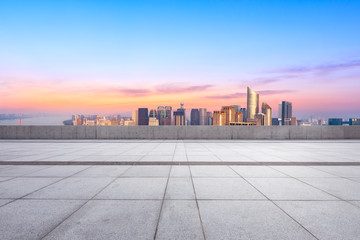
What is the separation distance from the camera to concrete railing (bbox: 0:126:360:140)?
18.2m

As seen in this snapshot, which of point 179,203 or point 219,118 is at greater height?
point 219,118

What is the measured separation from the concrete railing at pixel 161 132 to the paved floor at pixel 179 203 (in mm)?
11146

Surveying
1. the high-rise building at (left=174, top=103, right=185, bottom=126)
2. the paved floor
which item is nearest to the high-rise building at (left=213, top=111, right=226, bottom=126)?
the high-rise building at (left=174, top=103, right=185, bottom=126)

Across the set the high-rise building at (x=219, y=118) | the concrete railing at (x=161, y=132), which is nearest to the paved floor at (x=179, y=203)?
the concrete railing at (x=161, y=132)

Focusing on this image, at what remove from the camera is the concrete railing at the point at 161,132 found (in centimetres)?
1816

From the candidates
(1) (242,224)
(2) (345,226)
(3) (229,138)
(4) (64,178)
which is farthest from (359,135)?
(4) (64,178)

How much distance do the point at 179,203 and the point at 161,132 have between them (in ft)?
47.0

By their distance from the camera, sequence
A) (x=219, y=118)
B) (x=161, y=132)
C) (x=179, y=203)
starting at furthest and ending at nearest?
(x=219, y=118)
(x=161, y=132)
(x=179, y=203)

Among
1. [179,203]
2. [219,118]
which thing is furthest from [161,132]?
[219,118]

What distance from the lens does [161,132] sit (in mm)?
18219

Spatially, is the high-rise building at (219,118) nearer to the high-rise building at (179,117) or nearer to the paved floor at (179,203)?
the high-rise building at (179,117)

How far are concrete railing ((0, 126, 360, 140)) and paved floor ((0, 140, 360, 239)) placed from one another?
36.6 ft

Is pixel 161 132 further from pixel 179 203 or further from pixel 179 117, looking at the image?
pixel 179 117

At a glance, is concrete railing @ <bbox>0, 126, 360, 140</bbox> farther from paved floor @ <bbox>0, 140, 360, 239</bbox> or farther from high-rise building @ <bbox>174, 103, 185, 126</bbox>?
high-rise building @ <bbox>174, 103, 185, 126</bbox>
